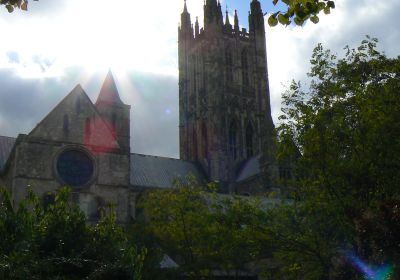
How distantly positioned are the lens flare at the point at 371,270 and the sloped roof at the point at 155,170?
32.8m

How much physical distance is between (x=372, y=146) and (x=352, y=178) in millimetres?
1186

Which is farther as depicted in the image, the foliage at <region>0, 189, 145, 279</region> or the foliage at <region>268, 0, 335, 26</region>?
the foliage at <region>0, 189, 145, 279</region>

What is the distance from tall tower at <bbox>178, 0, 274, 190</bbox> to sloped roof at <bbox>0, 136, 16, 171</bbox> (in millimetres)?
22937

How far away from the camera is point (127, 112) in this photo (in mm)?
54156

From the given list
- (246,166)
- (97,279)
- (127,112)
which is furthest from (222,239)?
(246,166)

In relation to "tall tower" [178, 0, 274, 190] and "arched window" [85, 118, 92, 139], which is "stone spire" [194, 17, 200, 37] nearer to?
"tall tower" [178, 0, 274, 190]

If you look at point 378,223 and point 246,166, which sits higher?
point 246,166

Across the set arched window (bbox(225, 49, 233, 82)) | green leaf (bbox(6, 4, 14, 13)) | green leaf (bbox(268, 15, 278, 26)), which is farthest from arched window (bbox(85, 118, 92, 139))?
arched window (bbox(225, 49, 233, 82))

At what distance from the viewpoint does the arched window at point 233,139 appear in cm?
6368

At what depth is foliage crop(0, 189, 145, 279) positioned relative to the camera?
1126cm

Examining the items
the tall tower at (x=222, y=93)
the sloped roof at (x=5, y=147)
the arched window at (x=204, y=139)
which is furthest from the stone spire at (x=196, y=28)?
the sloped roof at (x=5, y=147)

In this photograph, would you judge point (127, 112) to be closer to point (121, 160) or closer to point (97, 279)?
point (121, 160)

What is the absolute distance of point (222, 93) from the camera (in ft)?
213

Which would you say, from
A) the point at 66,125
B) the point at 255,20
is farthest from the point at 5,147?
the point at 255,20
